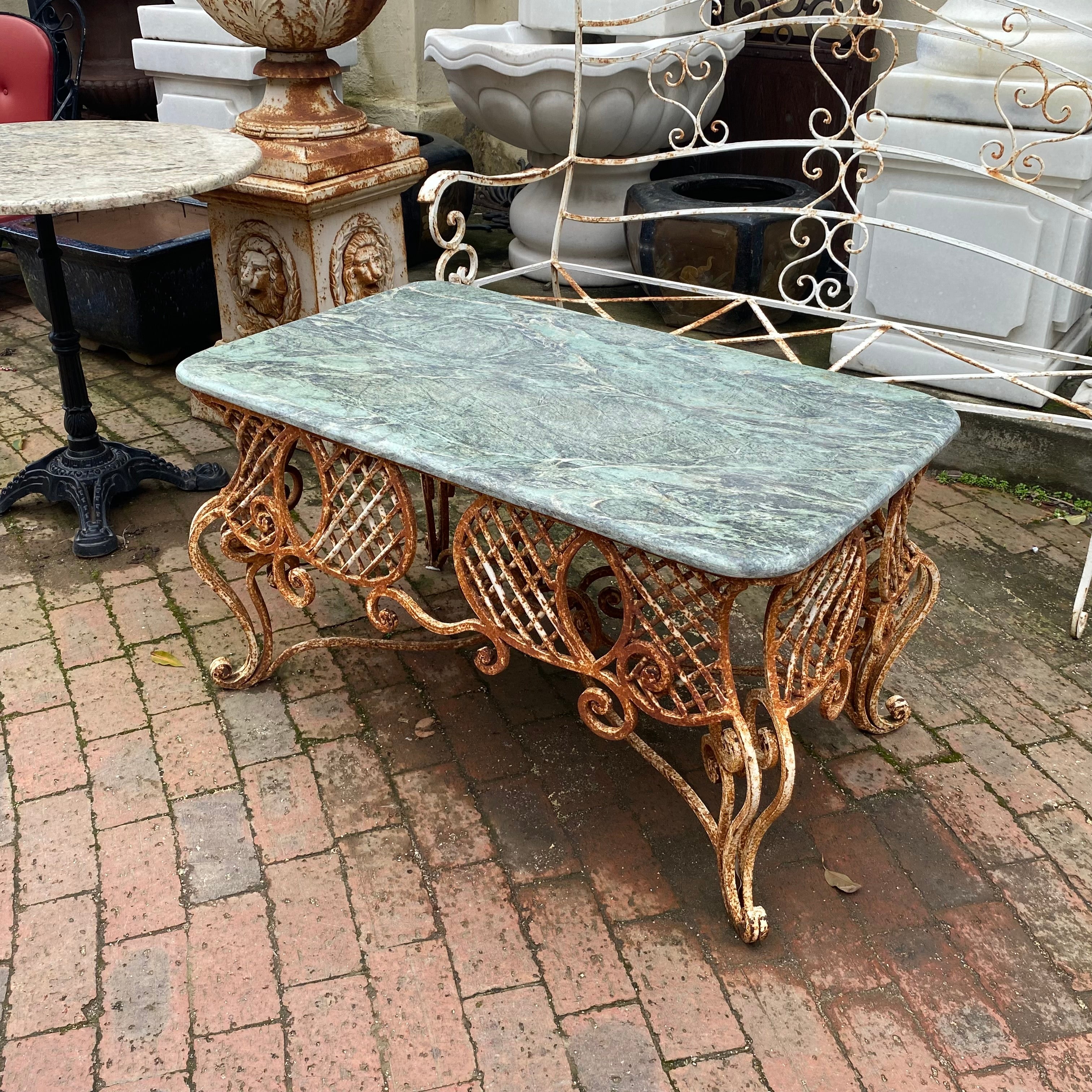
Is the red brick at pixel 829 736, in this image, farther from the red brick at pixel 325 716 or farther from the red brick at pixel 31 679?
the red brick at pixel 31 679

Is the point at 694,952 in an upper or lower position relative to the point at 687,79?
lower

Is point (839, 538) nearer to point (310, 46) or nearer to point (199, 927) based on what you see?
point (199, 927)

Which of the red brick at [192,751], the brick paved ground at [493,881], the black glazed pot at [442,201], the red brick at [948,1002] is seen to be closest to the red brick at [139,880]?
the brick paved ground at [493,881]

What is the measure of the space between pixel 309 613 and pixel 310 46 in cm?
175

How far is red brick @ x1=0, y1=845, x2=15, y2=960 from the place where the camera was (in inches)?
88.3

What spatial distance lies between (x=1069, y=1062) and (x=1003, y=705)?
1012 mm

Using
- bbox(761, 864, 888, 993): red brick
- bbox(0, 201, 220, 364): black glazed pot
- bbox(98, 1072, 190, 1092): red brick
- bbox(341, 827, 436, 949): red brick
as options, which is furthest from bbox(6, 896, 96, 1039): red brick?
bbox(0, 201, 220, 364): black glazed pot

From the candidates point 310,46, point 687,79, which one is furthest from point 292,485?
point 687,79

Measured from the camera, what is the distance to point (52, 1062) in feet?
6.64

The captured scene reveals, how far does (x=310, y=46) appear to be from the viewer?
3535 millimetres

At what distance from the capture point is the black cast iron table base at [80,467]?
346 cm

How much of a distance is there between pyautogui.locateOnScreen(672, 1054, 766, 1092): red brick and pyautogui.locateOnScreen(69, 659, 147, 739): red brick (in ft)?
5.08

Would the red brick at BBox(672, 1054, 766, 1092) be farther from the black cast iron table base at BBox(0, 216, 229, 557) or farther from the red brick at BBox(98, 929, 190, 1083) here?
the black cast iron table base at BBox(0, 216, 229, 557)

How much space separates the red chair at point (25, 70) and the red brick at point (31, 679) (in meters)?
2.98
